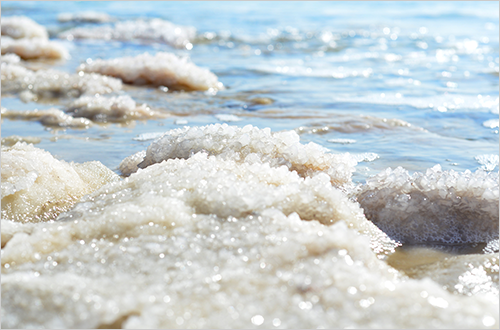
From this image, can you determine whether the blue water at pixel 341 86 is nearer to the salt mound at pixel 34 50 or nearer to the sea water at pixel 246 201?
the sea water at pixel 246 201

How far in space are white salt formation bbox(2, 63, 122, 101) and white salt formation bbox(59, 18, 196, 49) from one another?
402 cm

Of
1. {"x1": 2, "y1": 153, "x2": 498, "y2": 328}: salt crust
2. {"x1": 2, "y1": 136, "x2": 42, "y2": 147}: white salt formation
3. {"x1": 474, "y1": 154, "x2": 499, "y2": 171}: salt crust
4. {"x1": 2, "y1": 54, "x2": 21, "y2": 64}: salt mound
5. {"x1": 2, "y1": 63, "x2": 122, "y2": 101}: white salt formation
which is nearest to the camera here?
{"x1": 2, "y1": 153, "x2": 498, "y2": 328}: salt crust

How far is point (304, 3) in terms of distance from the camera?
55.3 ft

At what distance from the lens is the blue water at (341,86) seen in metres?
3.54

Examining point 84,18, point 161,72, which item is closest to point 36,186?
point 161,72

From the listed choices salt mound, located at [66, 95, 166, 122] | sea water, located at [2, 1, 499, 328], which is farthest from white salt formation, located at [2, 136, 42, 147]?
salt mound, located at [66, 95, 166, 122]

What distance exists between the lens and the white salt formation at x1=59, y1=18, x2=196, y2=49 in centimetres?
966

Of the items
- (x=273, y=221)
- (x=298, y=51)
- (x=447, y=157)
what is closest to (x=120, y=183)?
(x=273, y=221)

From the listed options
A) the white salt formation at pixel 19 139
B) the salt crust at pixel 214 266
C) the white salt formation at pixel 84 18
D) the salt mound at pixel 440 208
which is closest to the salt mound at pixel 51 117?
the white salt formation at pixel 19 139

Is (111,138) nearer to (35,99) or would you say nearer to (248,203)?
(35,99)

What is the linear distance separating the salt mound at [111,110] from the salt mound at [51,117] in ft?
0.41

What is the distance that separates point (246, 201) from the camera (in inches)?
70.7

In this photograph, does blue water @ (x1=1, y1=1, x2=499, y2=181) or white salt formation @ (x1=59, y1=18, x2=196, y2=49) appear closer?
blue water @ (x1=1, y1=1, x2=499, y2=181)

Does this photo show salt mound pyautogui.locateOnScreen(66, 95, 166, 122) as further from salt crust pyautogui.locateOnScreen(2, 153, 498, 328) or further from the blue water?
salt crust pyautogui.locateOnScreen(2, 153, 498, 328)
